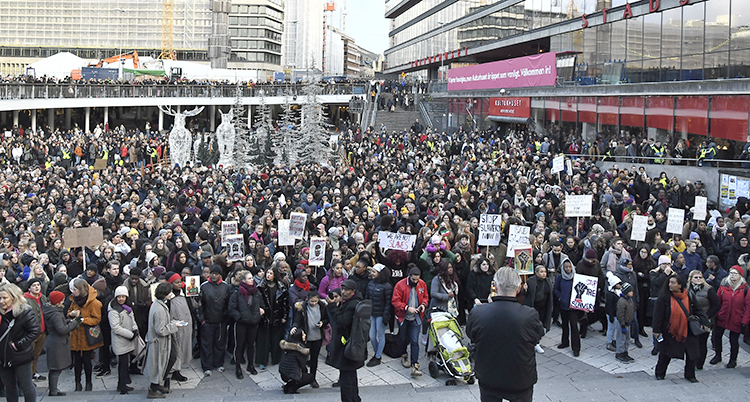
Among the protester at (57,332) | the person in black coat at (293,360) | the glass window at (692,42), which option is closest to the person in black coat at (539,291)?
the person in black coat at (293,360)

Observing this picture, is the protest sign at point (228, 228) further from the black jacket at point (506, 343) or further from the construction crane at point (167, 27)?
the construction crane at point (167, 27)

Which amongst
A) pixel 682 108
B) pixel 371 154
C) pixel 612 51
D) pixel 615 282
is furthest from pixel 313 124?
pixel 615 282

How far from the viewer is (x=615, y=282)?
9.66m

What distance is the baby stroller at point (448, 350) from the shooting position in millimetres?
8750

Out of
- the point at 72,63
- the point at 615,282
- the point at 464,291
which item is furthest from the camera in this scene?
the point at 72,63

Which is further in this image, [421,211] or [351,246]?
[421,211]

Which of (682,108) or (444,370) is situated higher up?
(682,108)

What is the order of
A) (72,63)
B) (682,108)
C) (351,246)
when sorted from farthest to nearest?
(72,63) → (682,108) → (351,246)

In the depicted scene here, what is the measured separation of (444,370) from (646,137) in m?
17.3

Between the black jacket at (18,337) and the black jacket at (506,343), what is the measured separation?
446 centimetres

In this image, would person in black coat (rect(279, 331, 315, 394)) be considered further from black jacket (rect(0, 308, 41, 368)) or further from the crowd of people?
black jacket (rect(0, 308, 41, 368))

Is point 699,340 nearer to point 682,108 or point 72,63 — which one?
point 682,108

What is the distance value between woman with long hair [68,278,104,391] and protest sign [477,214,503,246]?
238 inches

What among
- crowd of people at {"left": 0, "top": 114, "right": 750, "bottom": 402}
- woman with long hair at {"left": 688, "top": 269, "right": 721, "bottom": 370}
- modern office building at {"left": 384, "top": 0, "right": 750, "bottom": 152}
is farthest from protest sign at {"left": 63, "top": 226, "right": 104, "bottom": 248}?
modern office building at {"left": 384, "top": 0, "right": 750, "bottom": 152}
